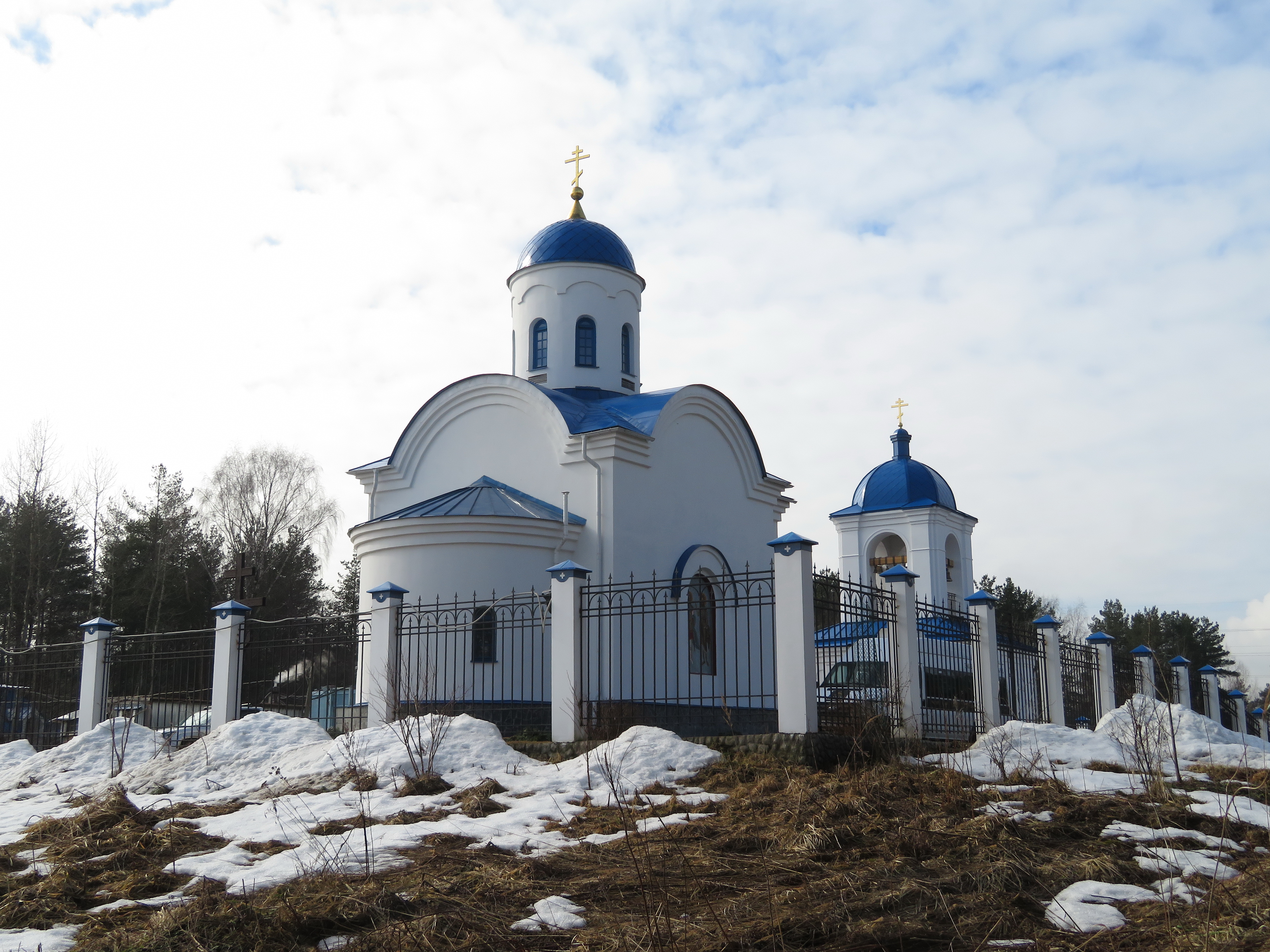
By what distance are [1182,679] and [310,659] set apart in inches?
505

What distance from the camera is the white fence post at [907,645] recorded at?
9.78 meters

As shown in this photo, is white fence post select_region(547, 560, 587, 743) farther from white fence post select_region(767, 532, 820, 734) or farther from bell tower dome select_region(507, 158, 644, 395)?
bell tower dome select_region(507, 158, 644, 395)

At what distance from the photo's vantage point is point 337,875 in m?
5.62

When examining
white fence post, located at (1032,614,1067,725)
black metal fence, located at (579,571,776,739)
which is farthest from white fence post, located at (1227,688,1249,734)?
black metal fence, located at (579,571,776,739)

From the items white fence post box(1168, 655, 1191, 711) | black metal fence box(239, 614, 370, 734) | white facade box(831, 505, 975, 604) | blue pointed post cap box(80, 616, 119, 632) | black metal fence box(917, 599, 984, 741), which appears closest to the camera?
black metal fence box(917, 599, 984, 741)

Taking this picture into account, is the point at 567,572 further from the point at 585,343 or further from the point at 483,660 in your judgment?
the point at 585,343

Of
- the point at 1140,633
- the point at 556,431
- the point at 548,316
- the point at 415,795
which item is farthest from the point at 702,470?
the point at 1140,633

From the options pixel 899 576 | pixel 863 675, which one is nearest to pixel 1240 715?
pixel 863 675

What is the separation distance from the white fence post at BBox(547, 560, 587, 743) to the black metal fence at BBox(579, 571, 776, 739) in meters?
0.09

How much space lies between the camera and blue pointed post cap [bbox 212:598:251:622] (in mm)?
12203

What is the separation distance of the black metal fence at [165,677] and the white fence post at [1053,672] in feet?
31.9

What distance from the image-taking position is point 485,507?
13773 millimetres

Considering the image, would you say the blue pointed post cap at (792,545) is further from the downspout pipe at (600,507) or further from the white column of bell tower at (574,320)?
the white column of bell tower at (574,320)

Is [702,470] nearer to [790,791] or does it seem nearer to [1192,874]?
[790,791]
